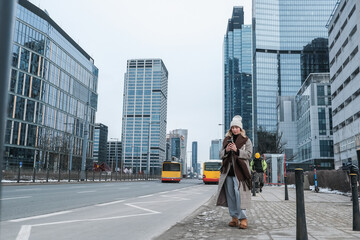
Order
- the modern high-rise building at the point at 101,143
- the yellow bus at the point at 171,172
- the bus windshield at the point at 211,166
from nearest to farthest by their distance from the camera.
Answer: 1. the bus windshield at the point at 211,166
2. the yellow bus at the point at 171,172
3. the modern high-rise building at the point at 101,143

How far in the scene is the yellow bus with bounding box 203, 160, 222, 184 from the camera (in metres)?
35.2

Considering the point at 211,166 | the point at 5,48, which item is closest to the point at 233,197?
the point at 5,48

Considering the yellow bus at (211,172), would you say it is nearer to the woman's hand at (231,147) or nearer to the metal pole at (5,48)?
the woman's hand at (231,147)

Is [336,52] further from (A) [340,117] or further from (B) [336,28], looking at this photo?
(A) [340,117]

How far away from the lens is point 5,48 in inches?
61.4

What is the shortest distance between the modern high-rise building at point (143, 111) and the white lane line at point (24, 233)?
151423 millimetres

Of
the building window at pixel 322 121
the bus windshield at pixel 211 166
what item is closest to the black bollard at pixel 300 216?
the bus windshield at pixel 211 166

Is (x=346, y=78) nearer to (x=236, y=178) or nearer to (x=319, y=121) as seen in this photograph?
(x=319, y=121)

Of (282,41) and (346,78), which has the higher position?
(282,41)

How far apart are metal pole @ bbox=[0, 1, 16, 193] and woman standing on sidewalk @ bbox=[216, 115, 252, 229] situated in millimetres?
3967

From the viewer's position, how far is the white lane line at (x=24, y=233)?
444 centimetres

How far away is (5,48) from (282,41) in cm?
13794

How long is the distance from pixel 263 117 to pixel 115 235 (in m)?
131

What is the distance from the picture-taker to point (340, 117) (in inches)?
2537
